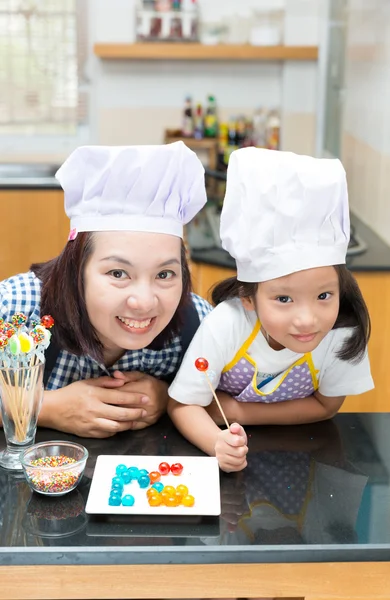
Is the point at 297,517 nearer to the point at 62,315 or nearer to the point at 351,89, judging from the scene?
the point at 62,315

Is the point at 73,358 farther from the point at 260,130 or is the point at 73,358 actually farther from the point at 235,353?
the point at 260,130

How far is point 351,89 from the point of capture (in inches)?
126

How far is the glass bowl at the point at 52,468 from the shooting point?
3.84 feet

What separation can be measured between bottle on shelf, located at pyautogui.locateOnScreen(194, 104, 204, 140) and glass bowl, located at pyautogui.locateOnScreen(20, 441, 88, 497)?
3046 millimetres

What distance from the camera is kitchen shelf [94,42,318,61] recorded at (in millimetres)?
3979

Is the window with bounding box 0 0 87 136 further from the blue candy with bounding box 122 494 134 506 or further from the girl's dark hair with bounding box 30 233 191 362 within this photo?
the blue candy with bounding box 122 494 134 506

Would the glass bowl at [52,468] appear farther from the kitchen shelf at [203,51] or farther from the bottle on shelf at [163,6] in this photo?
the bottle on shelf at [163,6]

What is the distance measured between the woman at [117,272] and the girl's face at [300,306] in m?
0.16

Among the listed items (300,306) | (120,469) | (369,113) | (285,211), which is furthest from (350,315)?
(369,113)

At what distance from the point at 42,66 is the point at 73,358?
3.13 m

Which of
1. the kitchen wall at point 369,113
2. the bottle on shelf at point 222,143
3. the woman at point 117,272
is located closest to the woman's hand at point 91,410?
the woman at point 117,272

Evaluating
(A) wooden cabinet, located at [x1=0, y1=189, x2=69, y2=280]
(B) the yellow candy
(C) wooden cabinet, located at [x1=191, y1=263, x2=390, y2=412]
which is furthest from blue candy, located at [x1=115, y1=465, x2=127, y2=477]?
(A) wooden cabinet, located at [x1=0, y1=189, x2=69, y2=280]

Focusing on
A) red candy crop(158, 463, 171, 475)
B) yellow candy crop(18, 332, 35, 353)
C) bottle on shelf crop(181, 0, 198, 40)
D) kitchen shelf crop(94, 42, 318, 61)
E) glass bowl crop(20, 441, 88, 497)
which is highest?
bottle on shelf crop(181, 0, 198, 40)

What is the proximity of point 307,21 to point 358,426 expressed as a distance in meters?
3.08
